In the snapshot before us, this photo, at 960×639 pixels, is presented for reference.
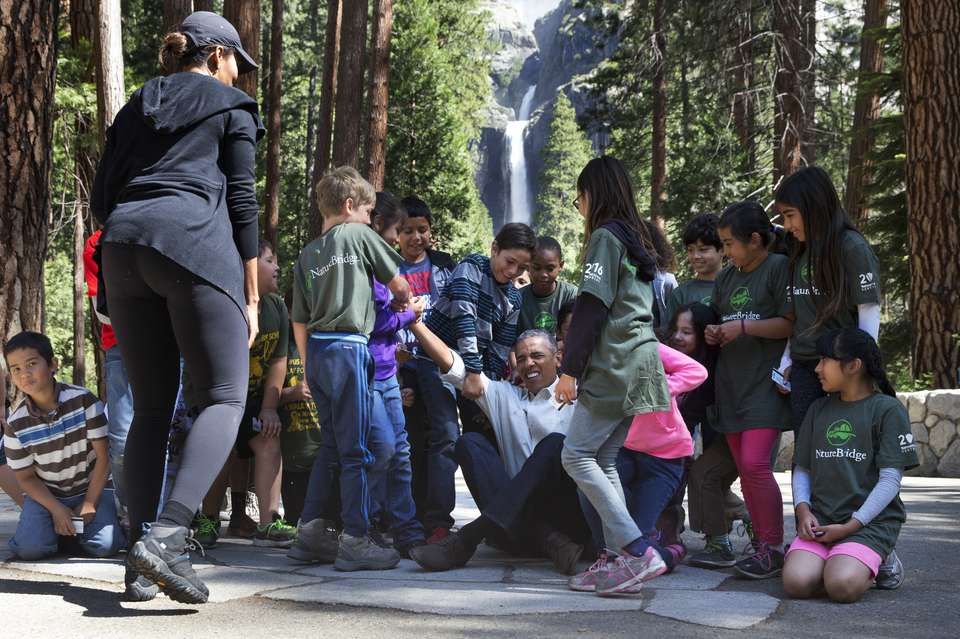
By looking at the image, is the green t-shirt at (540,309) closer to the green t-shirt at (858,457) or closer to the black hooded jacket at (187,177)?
the green t-shirt at (858,457)

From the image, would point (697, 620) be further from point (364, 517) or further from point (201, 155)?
point (201, 155)

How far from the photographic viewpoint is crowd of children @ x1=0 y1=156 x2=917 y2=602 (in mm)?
4078

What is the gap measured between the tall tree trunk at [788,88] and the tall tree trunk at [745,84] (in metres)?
0.45

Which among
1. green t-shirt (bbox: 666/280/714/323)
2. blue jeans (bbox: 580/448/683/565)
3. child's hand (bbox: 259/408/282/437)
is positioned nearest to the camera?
blue jeans (bbox: 580/448/683/565)

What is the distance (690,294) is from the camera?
5.38 metres

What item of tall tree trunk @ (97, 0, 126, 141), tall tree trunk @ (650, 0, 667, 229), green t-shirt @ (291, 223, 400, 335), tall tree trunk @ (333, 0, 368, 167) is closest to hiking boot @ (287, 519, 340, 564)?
green t-shirt @ (291, 223, 400, 335)

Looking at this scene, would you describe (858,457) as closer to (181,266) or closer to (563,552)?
(563,552)

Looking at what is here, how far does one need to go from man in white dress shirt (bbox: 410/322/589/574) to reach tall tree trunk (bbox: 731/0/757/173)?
448 inches

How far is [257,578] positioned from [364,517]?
55 centimetres

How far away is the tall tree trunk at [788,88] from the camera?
16.0 m

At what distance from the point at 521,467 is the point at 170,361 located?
5.90 ft

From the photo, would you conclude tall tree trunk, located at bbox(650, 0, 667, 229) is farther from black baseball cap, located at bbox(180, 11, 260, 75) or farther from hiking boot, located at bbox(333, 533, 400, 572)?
black baseball cap, located at bbox(180, 11, 260, 75)

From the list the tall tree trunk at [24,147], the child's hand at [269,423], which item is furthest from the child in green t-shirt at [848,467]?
the tall tree trunk at [24,147]

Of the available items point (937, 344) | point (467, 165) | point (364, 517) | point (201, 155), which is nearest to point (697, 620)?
point (364, 517)
